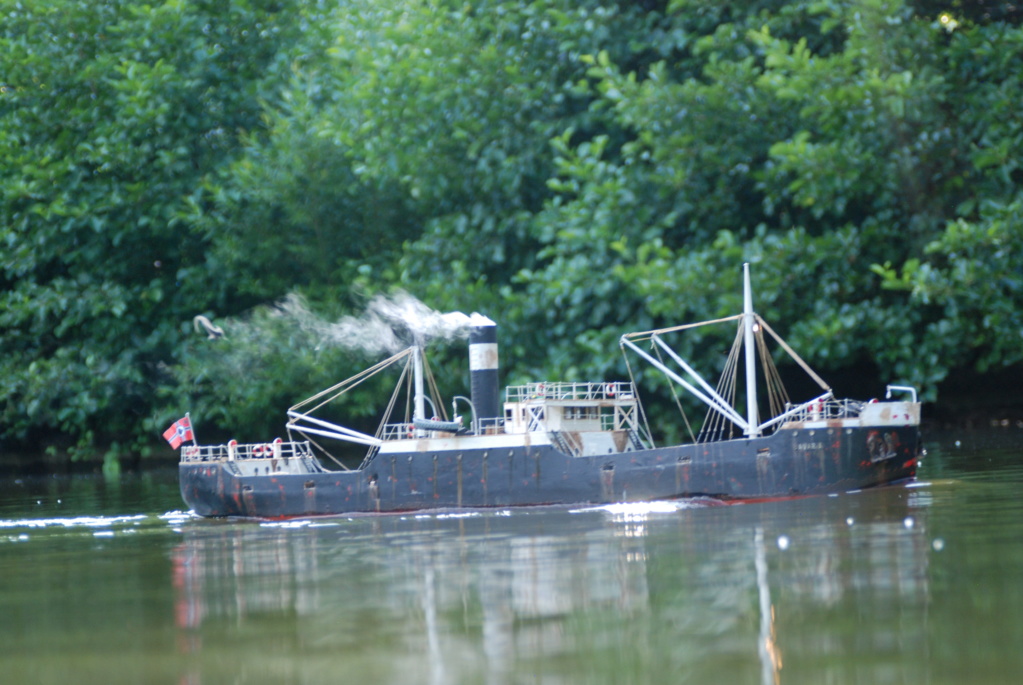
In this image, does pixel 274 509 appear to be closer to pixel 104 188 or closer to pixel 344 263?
pixel 344 263

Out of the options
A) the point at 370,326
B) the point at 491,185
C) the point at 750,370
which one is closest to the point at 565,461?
the point at 750,370

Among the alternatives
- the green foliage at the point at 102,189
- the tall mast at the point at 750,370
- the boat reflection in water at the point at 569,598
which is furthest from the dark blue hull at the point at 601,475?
the green foliage at the point at 102,189

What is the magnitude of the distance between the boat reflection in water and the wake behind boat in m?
3.32

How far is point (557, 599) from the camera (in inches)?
639

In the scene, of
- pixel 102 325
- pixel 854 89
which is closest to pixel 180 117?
pixel 102 325

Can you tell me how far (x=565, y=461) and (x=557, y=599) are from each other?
14.2m

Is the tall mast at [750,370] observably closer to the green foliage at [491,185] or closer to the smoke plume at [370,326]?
the green foliage at [491,185]

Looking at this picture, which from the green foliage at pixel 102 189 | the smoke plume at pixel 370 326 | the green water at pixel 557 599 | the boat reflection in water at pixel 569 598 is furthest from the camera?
the green foliage at pixel 102 189

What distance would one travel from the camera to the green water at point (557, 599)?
12.8 metres

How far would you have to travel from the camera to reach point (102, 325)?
5469cm

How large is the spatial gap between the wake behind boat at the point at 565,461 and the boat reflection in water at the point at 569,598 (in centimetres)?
332

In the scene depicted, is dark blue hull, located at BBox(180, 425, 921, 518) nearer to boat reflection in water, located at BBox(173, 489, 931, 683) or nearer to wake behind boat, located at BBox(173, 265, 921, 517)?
wake behind boat, located at BBox(173, 265, 921, 517)

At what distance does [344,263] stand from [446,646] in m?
40.0

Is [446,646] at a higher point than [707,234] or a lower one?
lower
